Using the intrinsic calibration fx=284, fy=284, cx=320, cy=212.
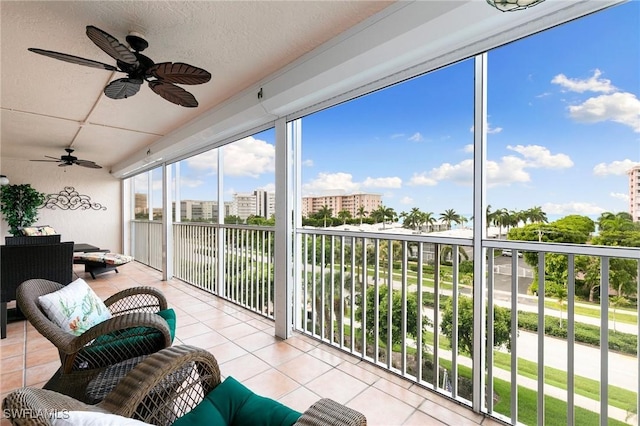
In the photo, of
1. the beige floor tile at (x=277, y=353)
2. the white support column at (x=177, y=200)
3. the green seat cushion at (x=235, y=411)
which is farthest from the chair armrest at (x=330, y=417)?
the white support column at (x=177, y=200)

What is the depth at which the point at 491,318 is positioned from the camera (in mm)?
1804

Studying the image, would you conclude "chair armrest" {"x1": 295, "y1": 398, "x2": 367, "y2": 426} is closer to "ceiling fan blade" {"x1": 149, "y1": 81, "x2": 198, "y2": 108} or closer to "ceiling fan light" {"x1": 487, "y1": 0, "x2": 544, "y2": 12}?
"ceiling fan light" {"x1": 487, "y1": 0, "x2": 544, "y2": 12}

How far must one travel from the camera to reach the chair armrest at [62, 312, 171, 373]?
1.43 meters

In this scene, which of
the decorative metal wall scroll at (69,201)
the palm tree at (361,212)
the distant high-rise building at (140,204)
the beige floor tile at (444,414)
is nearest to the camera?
the beige floor tile at (444,414)

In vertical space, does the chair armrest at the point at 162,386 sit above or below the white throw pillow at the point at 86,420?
below

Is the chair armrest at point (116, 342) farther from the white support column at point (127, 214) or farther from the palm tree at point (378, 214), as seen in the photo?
the white support column at point (127, 214)

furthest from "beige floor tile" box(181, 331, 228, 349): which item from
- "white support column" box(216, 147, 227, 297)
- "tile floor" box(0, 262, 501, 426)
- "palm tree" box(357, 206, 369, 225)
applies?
"palm tree" box(357, 206, 369, 225)

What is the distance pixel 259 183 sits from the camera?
4031 mm

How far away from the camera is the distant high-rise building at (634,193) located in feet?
4.40

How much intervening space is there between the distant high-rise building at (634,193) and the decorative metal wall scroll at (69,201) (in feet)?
32.1

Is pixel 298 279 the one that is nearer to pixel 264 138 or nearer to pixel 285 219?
pixel 285 219

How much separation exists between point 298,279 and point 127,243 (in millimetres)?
6995

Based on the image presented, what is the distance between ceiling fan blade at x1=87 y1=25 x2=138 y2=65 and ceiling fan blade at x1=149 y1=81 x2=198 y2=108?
223mm

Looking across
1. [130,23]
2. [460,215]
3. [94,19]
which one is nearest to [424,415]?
[460,215]
